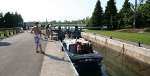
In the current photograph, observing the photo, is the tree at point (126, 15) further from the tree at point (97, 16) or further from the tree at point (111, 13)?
the tree at point (97, 16)

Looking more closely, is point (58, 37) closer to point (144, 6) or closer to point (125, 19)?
point (144, 6)

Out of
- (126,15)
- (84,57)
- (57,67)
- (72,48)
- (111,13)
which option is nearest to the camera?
(57,67)

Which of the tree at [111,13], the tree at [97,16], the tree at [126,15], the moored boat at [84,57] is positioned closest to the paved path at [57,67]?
the moored boat at [84,57]

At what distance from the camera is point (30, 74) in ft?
47.6

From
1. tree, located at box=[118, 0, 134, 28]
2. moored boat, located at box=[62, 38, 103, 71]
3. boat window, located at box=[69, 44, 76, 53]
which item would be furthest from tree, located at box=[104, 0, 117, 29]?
moored boat, located at box=[62, 38, 103, 71]

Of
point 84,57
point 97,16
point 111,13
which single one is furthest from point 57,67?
point 97,16

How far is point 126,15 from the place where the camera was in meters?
87.0

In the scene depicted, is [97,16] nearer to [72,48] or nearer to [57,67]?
[72,48]

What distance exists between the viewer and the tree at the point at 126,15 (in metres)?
86.4

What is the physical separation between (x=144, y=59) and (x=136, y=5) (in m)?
51.5

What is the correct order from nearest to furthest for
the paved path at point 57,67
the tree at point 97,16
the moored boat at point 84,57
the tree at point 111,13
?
the paved path at point 57,67
the moored boat at point 84,57
the tree at point 111,13
the tree at point 97,16

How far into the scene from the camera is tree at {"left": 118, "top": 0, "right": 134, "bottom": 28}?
Answer: 8644 centimetres

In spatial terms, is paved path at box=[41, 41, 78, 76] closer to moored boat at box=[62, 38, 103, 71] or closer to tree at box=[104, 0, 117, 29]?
moored boat at box=[62, 38, 103, 71]

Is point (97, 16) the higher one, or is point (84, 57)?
point (97, 16)
